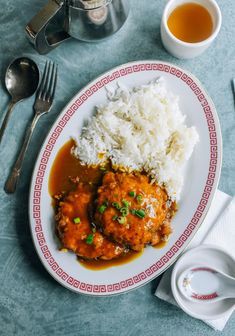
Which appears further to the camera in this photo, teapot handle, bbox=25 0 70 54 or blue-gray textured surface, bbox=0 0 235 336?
blue-gray textured surface, bbox=0 0 235 336

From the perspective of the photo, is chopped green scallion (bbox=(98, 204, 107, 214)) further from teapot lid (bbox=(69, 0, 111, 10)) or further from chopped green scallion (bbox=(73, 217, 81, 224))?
teapot lid (bbox=(69, 0, 111, 10))

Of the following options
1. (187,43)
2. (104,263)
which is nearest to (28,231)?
(104,263)

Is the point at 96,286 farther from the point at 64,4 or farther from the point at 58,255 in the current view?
the point at 64,4

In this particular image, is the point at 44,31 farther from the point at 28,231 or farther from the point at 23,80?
the point at 28,231

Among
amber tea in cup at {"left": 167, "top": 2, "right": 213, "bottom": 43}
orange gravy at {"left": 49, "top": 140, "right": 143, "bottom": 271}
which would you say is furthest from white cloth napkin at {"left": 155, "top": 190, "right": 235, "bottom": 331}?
amber tea in cup at {"left": 167, "top": 2, "right": 213, "bottom": 43}

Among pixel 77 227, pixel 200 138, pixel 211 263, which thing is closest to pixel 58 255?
pixel 77 227

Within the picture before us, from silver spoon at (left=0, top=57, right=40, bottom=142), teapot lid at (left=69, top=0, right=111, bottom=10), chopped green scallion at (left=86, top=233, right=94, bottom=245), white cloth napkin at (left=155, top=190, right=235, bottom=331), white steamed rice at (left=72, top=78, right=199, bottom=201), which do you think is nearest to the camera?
teapot lid at (left=69, top=0, right=111, bottom=10)
